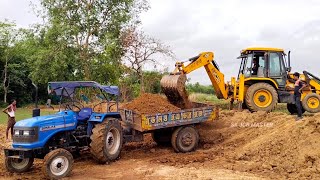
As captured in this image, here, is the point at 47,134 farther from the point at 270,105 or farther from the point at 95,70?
the point at 95,70

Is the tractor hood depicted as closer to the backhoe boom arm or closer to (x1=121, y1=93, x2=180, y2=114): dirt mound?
(x1=121, y1=93, x2=180, y2=114): dirt mound

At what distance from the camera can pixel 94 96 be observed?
12172 mm

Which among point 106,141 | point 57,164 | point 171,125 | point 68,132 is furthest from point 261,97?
point 57,164

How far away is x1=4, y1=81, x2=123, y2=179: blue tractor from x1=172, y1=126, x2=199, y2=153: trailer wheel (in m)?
1.86

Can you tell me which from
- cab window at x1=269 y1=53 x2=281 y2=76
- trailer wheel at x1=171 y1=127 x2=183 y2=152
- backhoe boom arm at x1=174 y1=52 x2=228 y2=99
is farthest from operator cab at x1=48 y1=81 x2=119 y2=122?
cab window at x1=269 y1=53 x2=281 y2=76

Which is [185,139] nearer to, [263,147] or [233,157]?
[233,157]

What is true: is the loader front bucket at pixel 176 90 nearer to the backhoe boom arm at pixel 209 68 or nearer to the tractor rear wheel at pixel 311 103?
the backhoe boom arm at pixel 209 68

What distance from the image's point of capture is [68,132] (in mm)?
10602

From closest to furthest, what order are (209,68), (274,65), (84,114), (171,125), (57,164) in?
(57,164) → (84,114) → (171,125) → (209,68) → (274,65)

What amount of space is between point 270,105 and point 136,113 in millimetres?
6596

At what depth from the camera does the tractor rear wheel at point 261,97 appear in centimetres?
1609

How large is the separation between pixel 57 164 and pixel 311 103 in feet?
34.7

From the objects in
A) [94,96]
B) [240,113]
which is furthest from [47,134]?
[240,113]

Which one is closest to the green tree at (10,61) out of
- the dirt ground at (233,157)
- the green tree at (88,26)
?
the green tree at (88,26)
